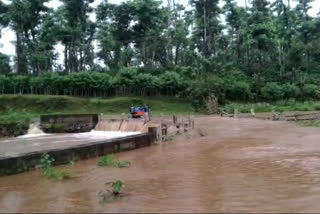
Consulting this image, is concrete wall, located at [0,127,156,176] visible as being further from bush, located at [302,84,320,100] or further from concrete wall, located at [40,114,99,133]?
bush, located at [302,84,320,100]

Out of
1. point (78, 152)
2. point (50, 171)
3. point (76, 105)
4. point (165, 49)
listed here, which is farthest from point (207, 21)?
A: point (50, 171)

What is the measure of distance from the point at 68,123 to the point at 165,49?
30.9 meters

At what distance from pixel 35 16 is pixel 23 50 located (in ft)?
15.8

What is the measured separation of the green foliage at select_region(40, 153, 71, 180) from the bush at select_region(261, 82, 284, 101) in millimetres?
38858

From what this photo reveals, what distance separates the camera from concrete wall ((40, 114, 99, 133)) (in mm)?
30078

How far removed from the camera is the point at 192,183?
1004 cm

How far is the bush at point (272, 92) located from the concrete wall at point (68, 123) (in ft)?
81.8

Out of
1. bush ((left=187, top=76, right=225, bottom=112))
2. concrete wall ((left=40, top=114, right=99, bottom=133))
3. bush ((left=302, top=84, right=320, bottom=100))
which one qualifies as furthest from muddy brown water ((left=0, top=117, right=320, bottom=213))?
bush ((left=302, top=84, right=320, bottom=100))

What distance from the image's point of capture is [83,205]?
26.6ft

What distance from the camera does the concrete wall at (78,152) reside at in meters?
12.1

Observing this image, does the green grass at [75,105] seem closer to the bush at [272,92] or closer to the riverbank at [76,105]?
the riverbank at [76,105]

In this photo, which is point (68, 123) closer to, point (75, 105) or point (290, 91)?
point (75, 105)

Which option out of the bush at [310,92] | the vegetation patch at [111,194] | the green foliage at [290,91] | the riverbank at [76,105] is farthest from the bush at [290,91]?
the vegetation patch at [111,194]

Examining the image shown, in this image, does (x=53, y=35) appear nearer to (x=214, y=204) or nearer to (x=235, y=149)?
(x=235, y=149)
